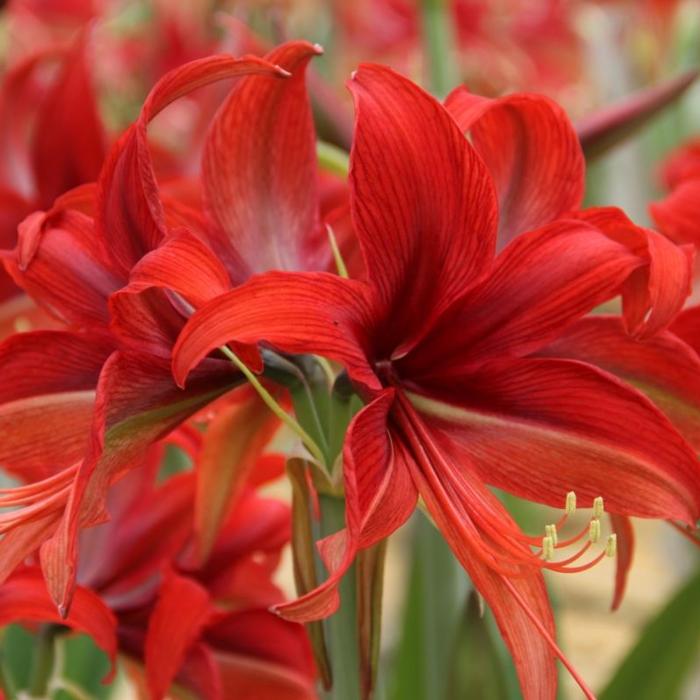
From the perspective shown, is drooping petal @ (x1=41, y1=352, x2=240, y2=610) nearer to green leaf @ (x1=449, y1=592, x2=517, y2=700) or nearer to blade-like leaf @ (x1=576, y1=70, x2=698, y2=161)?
green leaf @ (x1=449, y1=592, x2=517, y2=700)

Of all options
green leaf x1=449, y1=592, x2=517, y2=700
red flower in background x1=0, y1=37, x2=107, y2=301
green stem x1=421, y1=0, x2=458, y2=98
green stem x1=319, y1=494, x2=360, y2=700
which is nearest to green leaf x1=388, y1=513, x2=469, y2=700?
green leaf x1=449, y1=592, x2=517, y2=700

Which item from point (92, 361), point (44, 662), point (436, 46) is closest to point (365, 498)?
point (92, 361)

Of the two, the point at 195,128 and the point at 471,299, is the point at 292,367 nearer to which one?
the point at 471,299

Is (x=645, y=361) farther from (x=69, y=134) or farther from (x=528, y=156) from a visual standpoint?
(x=69, y=134)

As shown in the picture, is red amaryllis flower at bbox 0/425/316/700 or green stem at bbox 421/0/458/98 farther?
green stem at bbox 421/0/458/98

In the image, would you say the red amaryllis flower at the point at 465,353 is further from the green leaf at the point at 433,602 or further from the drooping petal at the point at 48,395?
the green leaf at the point at 433,602
